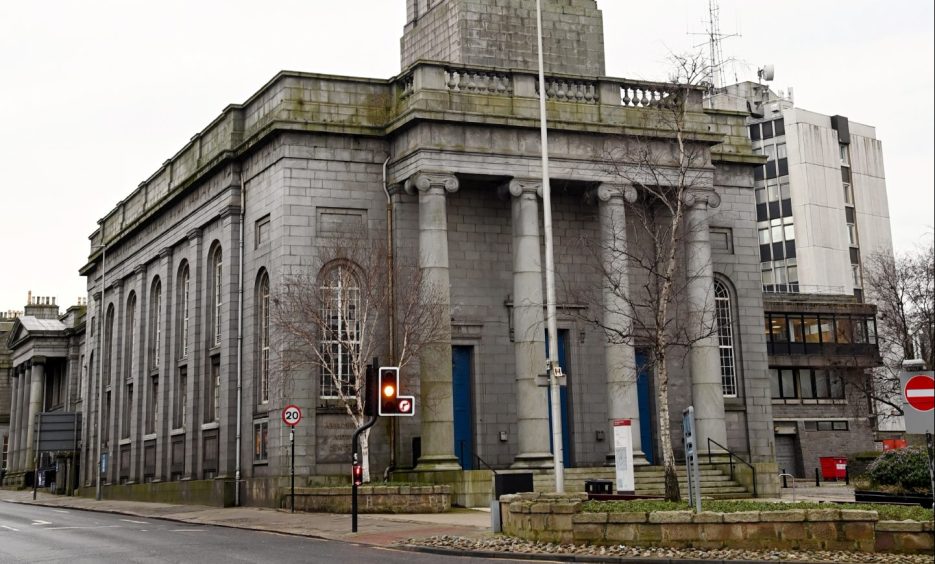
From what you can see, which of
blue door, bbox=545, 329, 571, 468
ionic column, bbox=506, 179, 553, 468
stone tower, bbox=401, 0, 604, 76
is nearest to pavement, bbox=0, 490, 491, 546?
ionic column, bbox=506, 179, 553, 468

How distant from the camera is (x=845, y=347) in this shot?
6700cm

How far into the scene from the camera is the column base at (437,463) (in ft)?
104

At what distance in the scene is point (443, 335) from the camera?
106 feet

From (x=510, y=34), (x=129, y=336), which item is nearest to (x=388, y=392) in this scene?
(x=510, y=34)

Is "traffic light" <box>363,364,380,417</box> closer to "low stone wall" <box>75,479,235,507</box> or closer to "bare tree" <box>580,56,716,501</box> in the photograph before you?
"bare tree" <box>580,56,716,501</box>

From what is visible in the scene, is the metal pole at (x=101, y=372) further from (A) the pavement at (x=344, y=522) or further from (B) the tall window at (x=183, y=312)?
(A) the pavement at (x=344, y=522)

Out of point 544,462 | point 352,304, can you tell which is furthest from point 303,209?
point 544,462

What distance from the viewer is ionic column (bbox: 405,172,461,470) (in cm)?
3225

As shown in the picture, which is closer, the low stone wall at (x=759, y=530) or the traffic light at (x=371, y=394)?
the low stone wall at (x=759, y=530)

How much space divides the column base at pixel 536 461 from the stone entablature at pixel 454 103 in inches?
409

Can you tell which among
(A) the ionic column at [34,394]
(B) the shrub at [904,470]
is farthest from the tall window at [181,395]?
(A) the ionic column at [34,394]

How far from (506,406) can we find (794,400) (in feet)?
119

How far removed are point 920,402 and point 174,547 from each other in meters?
13.8

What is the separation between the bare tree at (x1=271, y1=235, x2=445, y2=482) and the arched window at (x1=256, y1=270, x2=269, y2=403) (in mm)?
2932
